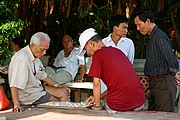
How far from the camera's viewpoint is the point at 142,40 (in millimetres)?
6980

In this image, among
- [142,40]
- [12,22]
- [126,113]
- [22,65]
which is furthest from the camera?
[142,40]

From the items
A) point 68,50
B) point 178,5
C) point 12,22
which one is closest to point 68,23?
point 68,50

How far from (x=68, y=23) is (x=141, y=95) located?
4.52m

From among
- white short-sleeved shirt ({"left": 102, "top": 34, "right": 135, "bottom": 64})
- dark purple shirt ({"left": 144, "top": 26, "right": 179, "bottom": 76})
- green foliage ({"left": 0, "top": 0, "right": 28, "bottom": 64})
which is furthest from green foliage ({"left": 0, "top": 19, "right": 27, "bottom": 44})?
dark purple shirt ({"left": 144, "top": 26, "right": 179, "bottom": 76})

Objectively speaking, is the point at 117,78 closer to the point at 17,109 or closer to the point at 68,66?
the point at 17,109

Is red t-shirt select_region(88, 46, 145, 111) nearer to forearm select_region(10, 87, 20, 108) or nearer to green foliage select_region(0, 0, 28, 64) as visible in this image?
forearm select_region(10, 87, 20, 108)

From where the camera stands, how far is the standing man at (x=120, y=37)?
15.1 ft

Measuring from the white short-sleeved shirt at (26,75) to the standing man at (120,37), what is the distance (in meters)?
0.90

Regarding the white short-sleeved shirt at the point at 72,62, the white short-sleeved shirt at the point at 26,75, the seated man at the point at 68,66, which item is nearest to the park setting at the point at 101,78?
the white short-sleeved shirt at the point at 26,75

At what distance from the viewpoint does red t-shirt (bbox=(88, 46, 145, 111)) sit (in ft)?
11.1

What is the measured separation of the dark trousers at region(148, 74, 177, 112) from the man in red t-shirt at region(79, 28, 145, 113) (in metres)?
0.58

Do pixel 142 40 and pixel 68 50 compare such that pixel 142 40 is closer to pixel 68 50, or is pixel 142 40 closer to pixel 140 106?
pixel 68 50

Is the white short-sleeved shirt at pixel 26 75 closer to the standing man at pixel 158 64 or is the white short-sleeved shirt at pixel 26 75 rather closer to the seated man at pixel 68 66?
the standing man at pixel 158 64

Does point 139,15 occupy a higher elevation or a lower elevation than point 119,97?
higher
